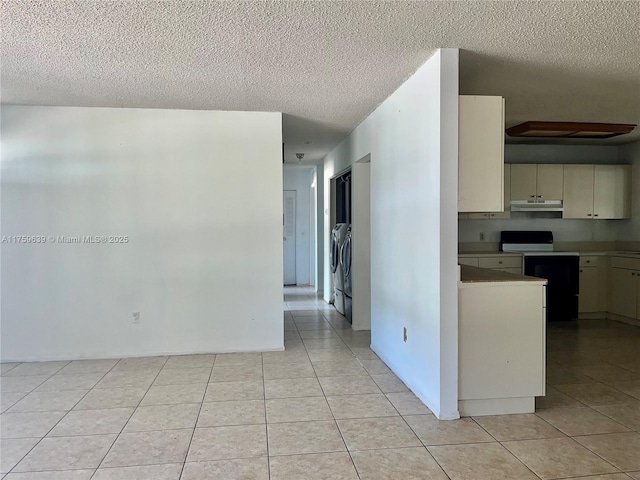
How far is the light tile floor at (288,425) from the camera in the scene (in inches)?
91.7

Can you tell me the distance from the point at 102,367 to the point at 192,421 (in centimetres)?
159

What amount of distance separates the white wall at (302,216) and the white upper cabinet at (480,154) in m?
6.49

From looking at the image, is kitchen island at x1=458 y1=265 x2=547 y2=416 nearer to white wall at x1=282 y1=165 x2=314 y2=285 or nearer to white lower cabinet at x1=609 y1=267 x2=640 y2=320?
white lower cabinet at x1=609 y1=267 x2=640 y2=320

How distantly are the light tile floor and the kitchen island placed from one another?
139 mm

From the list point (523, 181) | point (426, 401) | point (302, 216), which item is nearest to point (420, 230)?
point (426, 401)

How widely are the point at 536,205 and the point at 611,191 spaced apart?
42.0 inches

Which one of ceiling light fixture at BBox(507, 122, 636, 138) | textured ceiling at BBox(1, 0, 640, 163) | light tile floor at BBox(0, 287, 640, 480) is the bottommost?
light tile floor at BBox(0, 287, 640, 480)

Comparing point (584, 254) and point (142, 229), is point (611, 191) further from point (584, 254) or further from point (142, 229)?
point (142, 229)

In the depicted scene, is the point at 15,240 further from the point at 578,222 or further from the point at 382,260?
the point at 578,222

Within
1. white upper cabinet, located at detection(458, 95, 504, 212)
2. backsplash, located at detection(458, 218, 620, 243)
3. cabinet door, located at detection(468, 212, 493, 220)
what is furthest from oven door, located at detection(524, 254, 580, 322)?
white upper cabinet, located at detection(458, 95, 504, 212)

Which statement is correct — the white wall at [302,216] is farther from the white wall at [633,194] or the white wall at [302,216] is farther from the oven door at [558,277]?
the white wall at [633,194]

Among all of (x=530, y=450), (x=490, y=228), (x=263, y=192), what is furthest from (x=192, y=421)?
(x=490, y=228)

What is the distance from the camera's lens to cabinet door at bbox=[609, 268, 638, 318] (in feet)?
18.7

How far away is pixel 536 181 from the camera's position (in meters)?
6.02
